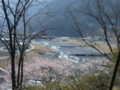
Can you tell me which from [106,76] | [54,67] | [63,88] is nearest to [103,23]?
[106,76]

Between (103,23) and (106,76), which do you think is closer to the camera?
(106,76)

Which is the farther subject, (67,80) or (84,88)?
(67,80)

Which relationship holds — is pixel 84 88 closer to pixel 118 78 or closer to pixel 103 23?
pixel 118 78

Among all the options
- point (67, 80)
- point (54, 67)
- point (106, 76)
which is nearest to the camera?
point (67, 80)

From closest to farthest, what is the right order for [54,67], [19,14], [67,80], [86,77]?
[67,80], [86,77], [19,14], [54,67]

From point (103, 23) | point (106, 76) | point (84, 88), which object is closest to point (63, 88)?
point (84, 88)

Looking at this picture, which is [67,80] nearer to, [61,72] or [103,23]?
[103,23]

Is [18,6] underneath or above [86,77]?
above

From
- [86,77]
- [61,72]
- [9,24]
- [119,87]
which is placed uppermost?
[9,24]

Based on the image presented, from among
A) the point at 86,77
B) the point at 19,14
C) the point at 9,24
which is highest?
the point at 19,14

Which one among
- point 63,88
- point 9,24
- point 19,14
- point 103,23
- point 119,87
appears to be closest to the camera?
point 63,88
